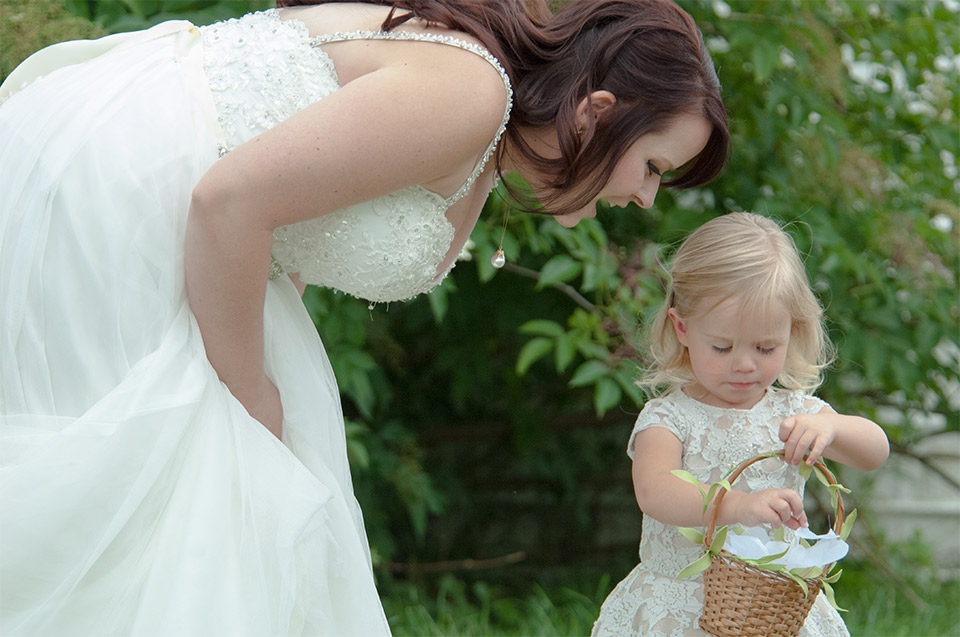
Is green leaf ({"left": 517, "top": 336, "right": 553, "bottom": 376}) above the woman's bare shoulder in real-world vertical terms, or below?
below

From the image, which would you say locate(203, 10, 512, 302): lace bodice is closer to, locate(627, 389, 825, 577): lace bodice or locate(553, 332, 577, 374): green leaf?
locate(627, 389, 825, 577): lace bodice

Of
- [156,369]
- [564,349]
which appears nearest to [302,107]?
[156,369]

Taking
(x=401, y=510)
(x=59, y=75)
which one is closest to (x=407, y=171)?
(x=59, y=75)

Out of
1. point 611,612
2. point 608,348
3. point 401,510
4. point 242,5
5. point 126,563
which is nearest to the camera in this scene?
point 126,563

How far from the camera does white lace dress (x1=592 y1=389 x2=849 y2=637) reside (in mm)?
2018

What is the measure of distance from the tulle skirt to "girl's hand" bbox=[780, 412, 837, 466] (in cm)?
78

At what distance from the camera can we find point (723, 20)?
10.6ft

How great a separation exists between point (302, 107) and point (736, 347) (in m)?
0.93

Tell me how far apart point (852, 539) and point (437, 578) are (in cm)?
175

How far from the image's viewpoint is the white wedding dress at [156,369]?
4.63 feet

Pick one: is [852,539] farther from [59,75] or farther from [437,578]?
[59,75]

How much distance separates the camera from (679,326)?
211 cm

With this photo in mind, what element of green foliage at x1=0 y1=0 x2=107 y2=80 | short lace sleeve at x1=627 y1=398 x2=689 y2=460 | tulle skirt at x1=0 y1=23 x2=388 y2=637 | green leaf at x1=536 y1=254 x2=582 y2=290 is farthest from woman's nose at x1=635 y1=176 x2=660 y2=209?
green foliage at x1=0 y1=0 x2=107 y2=80

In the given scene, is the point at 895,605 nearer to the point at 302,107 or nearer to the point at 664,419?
the point at 664,419
